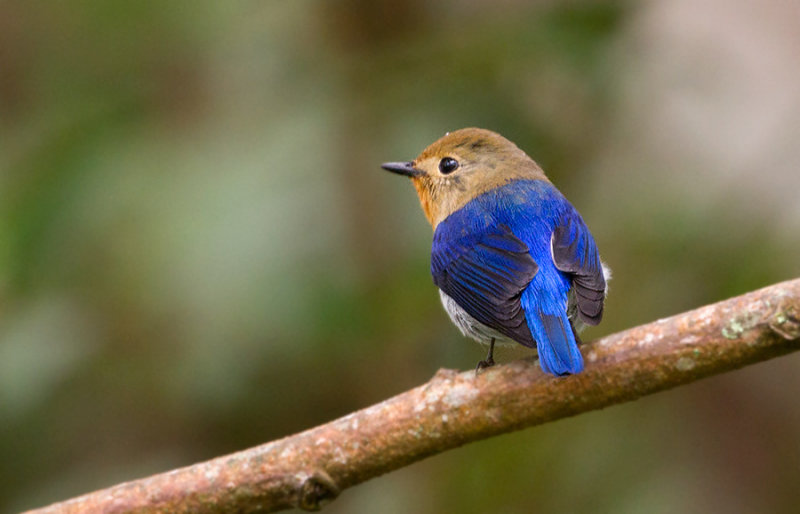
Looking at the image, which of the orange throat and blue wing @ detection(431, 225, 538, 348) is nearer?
blue wing @ detection(431, 225, 538, 348)

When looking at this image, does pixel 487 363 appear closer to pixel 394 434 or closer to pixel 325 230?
pixel 394 434

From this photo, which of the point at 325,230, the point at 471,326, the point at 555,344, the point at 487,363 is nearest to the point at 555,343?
the point at 555,344

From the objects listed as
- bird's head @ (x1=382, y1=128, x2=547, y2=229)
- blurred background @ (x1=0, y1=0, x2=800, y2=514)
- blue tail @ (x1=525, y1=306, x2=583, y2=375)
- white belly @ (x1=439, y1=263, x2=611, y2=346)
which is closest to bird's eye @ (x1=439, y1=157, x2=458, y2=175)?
bird's head @ (x1=382, y1=128, x2=547, y2=229)

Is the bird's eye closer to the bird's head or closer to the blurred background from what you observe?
the bird's head

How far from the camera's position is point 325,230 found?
3.90m

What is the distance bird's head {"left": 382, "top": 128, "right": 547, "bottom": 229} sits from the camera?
3805 mm

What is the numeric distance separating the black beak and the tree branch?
3.66 ft

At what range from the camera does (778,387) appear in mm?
4805

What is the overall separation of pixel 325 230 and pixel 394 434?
46.6 inches

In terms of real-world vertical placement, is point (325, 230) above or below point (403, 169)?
below

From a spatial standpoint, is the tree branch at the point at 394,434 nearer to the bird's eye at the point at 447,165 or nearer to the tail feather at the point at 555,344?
the tail feather at the point at 555,344

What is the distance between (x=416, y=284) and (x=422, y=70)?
900 millimetres

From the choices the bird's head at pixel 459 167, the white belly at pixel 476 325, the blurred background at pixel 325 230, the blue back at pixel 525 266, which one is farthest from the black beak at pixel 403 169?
the white belly at pixel 476 325

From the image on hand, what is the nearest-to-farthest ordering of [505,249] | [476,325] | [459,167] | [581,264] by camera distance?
[581,264] < [505,249] < [476,325] < [459,167]
